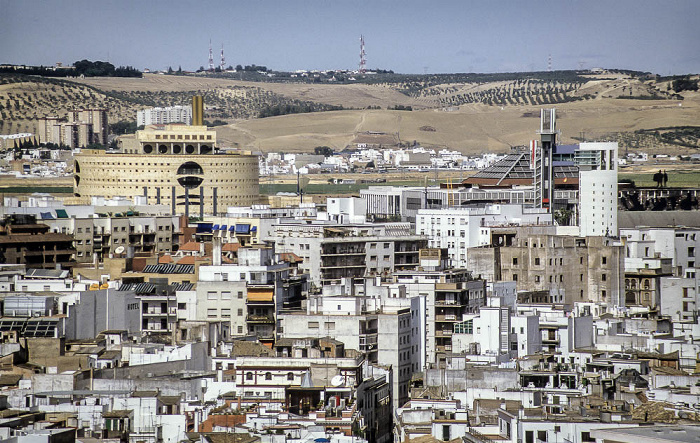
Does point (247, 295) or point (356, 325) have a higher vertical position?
point (247, 295)

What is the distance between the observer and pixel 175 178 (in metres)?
131

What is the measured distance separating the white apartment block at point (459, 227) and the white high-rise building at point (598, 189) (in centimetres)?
282

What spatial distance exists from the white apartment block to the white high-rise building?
282 centimetres

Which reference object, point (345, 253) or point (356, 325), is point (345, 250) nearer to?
point (345, 253)

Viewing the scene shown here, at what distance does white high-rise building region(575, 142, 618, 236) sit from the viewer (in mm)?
74938

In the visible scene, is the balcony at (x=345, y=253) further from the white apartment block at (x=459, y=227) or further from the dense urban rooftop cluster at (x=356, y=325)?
the white apartment block at (x=459, y=227)

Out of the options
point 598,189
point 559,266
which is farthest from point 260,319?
point 598,189

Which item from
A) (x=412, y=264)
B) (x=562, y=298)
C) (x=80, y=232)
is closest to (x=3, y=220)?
(x=80, y=232)

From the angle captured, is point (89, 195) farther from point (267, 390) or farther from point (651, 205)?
point (267, 390)

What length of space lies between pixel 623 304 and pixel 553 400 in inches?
1066

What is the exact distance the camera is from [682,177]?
182 m

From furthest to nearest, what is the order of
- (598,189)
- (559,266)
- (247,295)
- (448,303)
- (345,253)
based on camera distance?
(598,189) → (559,266) → (345,253) → (448,303) → (247,295)

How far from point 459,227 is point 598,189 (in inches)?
272

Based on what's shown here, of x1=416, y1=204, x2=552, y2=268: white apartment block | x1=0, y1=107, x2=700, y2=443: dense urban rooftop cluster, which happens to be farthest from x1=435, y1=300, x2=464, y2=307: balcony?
x1=416, y1=204, x2=552, y2=268: white apartment block
